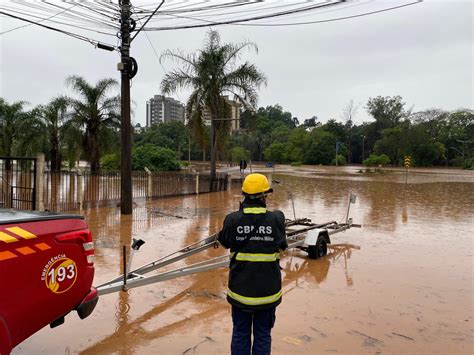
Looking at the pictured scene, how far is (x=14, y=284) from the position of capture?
8.29 ft

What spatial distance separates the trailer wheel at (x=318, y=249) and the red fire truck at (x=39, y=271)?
4679 mm

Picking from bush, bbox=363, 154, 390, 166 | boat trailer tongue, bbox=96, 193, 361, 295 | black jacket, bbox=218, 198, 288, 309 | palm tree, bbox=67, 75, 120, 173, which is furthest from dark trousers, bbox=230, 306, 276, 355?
bush, bbox=363, 154, 390, 166

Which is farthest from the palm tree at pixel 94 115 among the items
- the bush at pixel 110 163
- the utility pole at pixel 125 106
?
the utility pole at pixel 125 106

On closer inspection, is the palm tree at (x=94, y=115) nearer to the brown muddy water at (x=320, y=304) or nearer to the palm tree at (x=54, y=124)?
the palm tree at (x=54, y=124)

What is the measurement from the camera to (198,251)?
6070mm

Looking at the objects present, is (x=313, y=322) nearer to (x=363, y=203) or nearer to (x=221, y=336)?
(x=221, y=336)

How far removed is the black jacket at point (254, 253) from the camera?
3.02 metres

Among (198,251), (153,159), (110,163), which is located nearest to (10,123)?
(110,163)

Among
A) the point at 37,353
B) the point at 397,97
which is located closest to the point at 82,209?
the point at 37,353

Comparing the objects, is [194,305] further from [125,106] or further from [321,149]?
[321,149]

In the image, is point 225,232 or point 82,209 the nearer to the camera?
point 225,232

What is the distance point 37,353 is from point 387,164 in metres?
72.0

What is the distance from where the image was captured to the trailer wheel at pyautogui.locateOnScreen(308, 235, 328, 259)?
724cm

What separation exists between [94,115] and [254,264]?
22.5m
